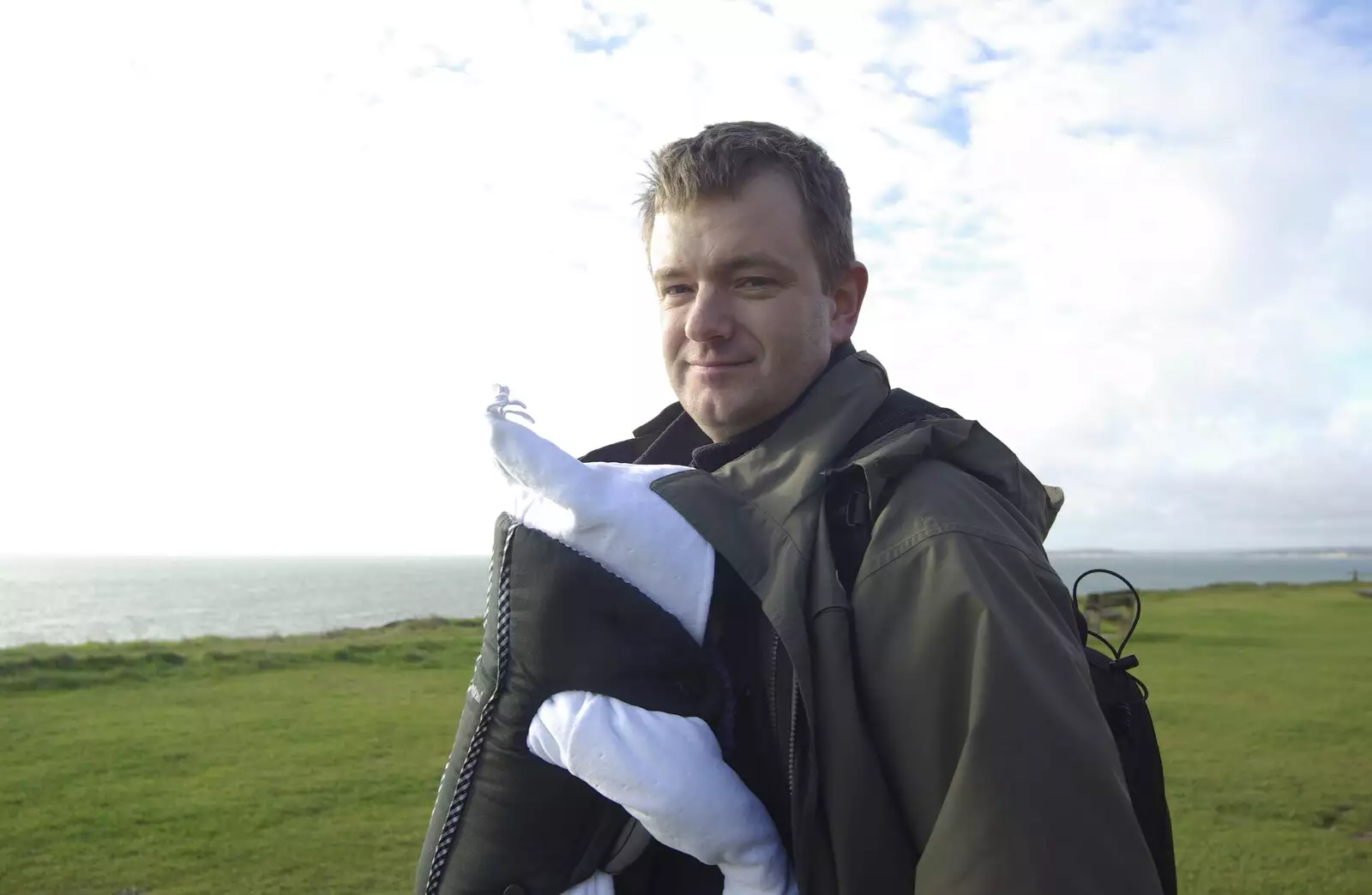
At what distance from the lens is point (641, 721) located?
133cm

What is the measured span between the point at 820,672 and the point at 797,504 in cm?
27

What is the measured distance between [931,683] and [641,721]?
419 mm

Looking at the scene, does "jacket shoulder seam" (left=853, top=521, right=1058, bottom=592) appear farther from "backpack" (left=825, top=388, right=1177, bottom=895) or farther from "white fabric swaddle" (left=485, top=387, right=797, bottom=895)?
"white fabric swaddle" (left=485, top=387, right=797, bottom=895)

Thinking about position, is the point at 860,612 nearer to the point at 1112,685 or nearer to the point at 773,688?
the point at 773,688

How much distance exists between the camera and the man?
3.70 feet

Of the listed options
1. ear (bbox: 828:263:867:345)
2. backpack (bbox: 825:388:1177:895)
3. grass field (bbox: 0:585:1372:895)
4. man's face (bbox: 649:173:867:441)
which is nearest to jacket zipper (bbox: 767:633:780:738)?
backpack (bbox: 825:388:1177:895)

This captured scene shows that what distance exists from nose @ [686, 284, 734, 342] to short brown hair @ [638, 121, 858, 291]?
177 millimetres

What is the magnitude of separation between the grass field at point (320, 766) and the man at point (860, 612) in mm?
4141

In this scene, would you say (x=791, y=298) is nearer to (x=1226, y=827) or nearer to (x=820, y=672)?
(x=820, y=672)

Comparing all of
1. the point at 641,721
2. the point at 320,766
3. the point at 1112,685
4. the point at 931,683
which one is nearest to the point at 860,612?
the point at 931,683

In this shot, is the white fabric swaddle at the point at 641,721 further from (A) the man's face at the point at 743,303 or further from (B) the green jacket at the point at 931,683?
(A) the man's face at the point at 743,303

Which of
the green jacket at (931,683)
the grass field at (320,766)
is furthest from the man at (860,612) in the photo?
the grass field at (320,766)

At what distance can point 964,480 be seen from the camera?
1.41 meters

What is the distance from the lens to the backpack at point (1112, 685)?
1433 mm
